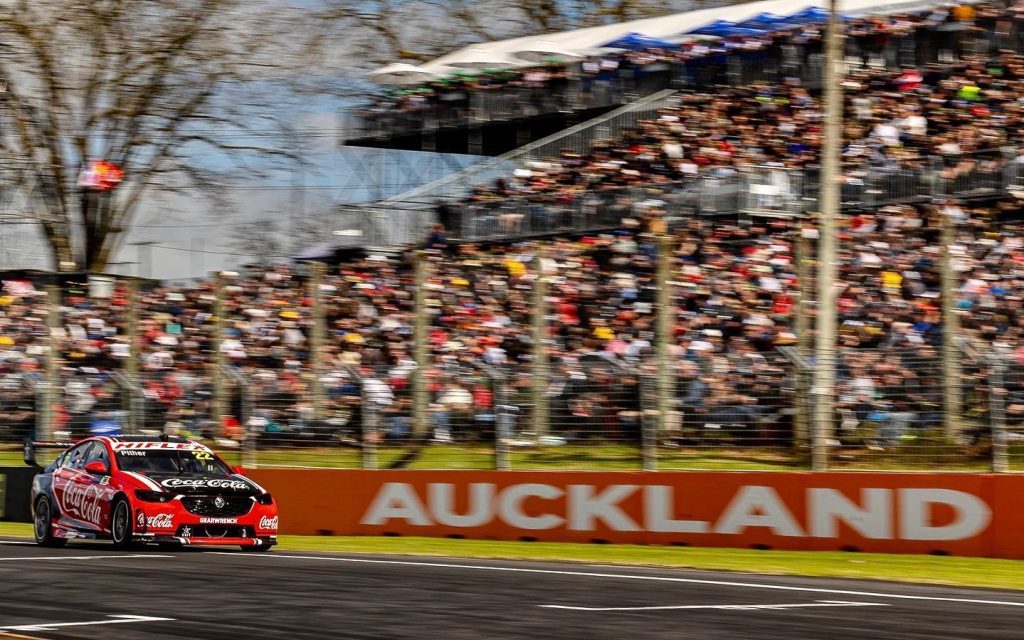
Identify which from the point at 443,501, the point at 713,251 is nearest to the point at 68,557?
the point at 443,501

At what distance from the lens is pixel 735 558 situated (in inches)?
610

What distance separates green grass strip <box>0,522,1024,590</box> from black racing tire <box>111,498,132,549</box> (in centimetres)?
181

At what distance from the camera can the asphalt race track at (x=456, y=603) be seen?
8.90m

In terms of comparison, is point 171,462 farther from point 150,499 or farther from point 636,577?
point 636,577

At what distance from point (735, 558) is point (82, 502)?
6.83 meters

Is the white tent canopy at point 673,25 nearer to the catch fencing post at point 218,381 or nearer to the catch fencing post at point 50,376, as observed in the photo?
the catch fencing post at point 218,381

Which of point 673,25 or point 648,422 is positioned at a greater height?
point 673,25

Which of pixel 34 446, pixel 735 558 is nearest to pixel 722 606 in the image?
pixel 735 558

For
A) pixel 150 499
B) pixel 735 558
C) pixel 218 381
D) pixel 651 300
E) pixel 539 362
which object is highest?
pixel 651 300

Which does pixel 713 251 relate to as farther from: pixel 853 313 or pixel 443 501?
pixel 443 501

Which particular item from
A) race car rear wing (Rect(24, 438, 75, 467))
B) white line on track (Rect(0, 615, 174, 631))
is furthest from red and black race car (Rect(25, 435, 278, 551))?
white line on track (Rect(0, 615, 174, 631))

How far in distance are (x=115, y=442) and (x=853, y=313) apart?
983 cm

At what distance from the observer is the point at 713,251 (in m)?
24.2

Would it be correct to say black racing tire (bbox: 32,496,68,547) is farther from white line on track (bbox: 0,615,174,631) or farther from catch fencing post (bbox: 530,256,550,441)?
white line on track (bbox: 0,615,174,631)
